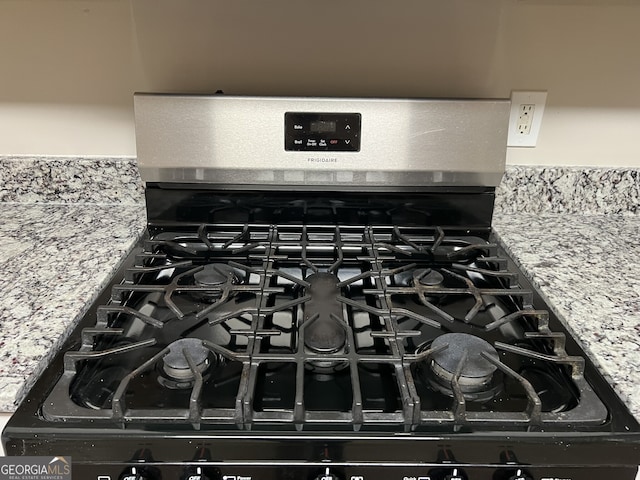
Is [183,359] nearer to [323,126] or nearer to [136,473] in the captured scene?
[136,473]

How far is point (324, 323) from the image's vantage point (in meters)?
0.88

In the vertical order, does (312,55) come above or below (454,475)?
above

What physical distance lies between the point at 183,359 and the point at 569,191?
923 mm

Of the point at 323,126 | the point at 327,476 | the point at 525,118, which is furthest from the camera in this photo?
the point at 525,118

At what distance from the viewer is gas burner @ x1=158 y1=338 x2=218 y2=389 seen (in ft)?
2.64

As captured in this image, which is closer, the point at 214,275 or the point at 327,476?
the point at 327,476

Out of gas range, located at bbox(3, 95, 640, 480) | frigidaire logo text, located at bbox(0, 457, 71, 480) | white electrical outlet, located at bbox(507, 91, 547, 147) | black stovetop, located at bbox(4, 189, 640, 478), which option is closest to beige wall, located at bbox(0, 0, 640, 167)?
white electrical outlet, located at bbox(507, 91, 547, 147)

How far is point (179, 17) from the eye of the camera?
1197 millimetres

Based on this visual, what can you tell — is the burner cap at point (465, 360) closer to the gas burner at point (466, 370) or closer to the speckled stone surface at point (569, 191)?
the gas burner at point (466, 370)

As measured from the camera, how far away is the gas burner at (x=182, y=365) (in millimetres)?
805

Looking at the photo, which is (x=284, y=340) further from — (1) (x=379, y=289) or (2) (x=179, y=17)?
(2) (x=179, y=17)

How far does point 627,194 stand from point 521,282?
451 millimetres

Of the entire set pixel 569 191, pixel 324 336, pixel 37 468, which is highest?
pixel 569 191

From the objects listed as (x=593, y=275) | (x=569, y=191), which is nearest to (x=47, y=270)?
(x=593, y=275)
